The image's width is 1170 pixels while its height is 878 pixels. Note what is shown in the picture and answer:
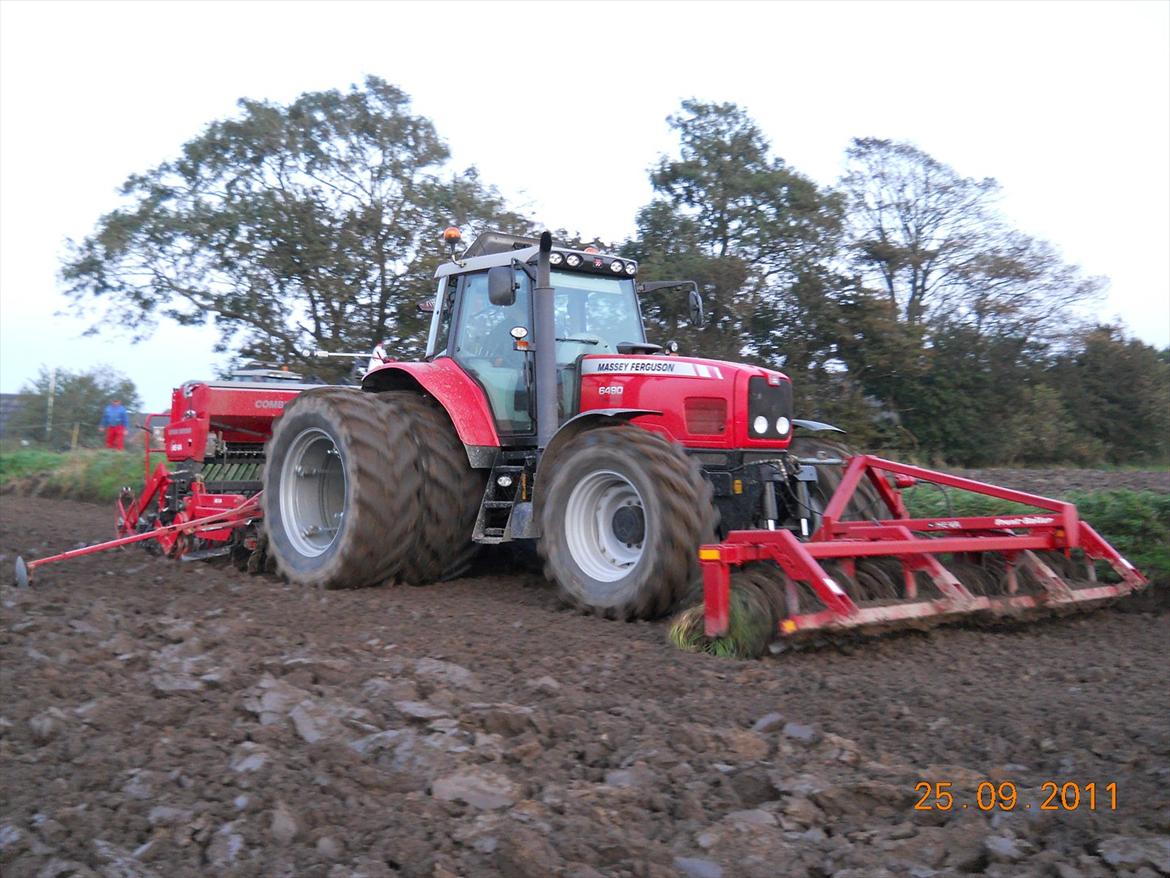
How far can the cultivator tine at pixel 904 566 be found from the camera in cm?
505

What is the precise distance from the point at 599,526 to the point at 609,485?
0.84 feet

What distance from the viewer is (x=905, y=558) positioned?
18.5 feet

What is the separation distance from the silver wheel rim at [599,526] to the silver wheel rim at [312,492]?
6.46 feet

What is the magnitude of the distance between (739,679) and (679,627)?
0.66 metres

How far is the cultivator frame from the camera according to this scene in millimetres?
5039

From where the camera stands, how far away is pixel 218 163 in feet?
55.2

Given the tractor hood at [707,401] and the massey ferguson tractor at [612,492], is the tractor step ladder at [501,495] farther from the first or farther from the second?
the tractor hood at [707,401]

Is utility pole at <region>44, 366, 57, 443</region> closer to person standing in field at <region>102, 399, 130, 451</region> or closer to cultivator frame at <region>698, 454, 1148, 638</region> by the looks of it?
person standing in field at <region>102, 399, 130, 451</region>

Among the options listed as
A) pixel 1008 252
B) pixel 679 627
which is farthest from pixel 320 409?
pixel 1008 252

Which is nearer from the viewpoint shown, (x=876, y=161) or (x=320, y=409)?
(x=320, y=409)

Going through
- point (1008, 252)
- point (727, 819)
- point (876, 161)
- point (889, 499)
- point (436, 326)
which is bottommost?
point (727, 819)

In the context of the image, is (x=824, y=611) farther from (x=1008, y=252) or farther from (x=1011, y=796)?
(x=1008, y=252)

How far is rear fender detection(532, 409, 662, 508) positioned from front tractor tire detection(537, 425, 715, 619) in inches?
2.0
